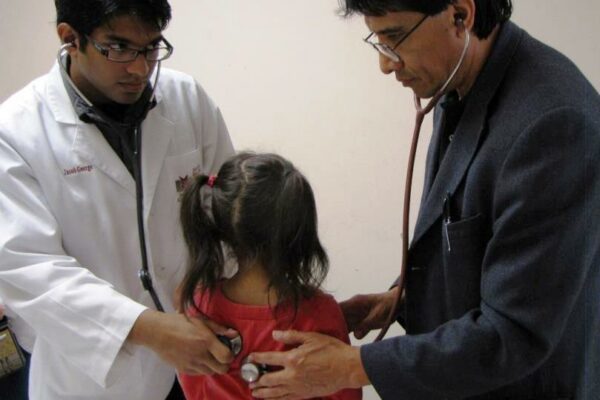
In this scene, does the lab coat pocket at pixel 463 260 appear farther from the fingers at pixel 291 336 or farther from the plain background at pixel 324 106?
the plain background at pixel 324 106

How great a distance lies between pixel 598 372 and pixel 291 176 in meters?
0.60

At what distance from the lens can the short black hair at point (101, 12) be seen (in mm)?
1048

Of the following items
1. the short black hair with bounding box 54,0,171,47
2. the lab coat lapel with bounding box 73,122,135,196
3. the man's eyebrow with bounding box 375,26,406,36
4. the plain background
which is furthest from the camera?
the plain background

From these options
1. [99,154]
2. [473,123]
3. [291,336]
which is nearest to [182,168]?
[99,154]

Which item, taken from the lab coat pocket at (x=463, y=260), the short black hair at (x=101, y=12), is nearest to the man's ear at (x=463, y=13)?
the lab coat pocket at (x=463, y=260)

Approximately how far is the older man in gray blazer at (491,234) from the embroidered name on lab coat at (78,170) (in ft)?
1.81

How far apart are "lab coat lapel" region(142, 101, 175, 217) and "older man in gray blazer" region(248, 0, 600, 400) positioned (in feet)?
1.58

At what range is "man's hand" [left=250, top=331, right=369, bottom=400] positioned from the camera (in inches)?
35.2

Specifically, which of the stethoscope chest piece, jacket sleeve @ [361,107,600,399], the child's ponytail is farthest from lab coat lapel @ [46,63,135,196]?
jacket sleeve @ [361,107,600,399]

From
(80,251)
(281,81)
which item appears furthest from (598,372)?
(281,81)

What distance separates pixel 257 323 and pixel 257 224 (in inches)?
7.3

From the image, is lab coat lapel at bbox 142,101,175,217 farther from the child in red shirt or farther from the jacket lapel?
the jacket lapel

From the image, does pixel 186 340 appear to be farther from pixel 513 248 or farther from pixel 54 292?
pixel 513 248

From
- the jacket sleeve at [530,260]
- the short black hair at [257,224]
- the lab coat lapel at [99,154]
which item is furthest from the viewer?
the lab coat lapel at [99,154]
